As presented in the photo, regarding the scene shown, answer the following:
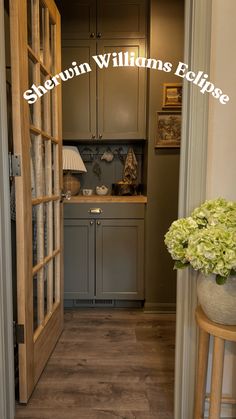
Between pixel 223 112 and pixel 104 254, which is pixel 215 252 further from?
pixel 104 254

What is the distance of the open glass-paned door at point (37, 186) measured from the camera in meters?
1.31

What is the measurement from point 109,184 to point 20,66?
1700 millimetres

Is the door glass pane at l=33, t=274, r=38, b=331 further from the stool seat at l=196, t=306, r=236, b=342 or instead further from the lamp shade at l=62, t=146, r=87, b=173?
the lamp shade at l=62, t=146, r=87, b=173

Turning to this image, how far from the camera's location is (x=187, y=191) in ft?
3.78

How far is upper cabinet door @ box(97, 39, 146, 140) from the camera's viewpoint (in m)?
2.46

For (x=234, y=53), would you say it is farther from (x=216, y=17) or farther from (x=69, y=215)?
(x=69, y=215)

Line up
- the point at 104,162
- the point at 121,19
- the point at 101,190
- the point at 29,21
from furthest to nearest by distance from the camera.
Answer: the point at 104,162, the point at 101,190, the point at 121,19, the point at 29,21

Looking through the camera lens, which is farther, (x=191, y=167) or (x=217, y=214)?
(x=191, y=167)

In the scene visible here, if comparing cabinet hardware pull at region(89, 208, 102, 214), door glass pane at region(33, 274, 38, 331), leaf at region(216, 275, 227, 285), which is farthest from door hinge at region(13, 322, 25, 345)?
cabinet hardware pull at region(89, 208, 102, 214)

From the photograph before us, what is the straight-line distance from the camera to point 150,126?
232 cm

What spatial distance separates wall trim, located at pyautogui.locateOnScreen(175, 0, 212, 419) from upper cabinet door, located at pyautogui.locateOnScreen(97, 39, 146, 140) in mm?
1399

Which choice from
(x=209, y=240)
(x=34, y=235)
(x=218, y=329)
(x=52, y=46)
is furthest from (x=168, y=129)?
(x=218, y=329)

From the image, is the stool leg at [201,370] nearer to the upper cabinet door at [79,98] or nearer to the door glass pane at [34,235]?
the door glass pane at [34,235]

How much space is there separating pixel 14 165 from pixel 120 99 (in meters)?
1.53
